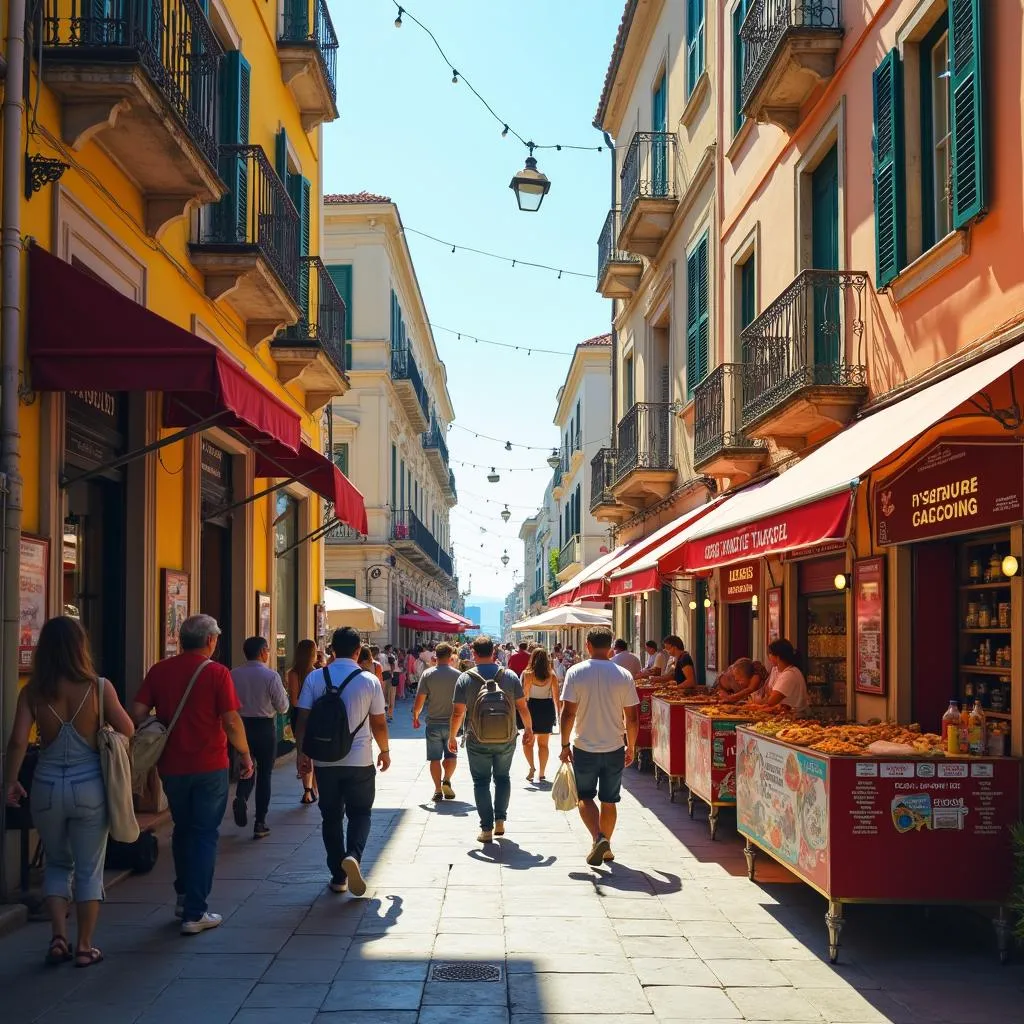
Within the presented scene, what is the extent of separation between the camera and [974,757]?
21.9 ft

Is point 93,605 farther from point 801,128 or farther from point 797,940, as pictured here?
point 801,128

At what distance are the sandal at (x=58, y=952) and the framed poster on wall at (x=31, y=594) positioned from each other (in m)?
1.81

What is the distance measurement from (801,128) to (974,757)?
24.6 feet

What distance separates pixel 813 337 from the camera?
10.9 metres

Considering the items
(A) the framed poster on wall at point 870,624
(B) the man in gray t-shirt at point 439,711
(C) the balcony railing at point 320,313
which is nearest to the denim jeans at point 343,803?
(B) the man in gray t-shirt at point 439,711

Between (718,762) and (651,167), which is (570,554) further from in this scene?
(718,762)

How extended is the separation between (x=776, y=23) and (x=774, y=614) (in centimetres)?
590

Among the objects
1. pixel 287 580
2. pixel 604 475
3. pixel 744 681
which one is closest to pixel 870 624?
pixel 744 681

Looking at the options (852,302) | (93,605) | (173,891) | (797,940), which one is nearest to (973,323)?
(852,302)

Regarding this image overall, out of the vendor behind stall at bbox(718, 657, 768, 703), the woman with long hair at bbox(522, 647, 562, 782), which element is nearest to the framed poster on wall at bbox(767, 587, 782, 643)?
the vendor behind stall at bbox(718, 657, 768, 703)

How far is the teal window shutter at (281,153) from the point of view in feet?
50.6

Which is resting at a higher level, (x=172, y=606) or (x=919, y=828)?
(x=172, y=606)

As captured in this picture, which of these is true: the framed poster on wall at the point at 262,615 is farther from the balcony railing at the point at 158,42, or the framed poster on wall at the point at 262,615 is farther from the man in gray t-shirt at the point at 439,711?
the balcony railing at the point at 158,42

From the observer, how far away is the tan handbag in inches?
243
